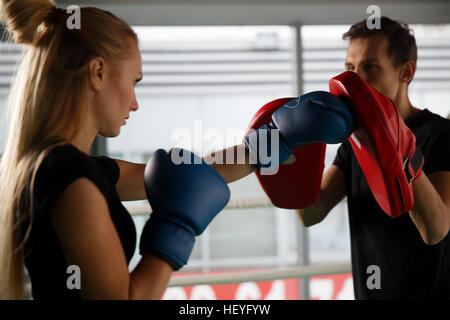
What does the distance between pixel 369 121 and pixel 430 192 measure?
247 millimetres

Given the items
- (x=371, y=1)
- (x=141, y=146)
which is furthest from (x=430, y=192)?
(x=141, y=146)

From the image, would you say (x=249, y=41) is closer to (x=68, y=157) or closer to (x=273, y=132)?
(x=273, y=132)

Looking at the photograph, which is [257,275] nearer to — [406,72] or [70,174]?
[406,72]

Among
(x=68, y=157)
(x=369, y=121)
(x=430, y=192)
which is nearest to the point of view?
(x=68, y=157)

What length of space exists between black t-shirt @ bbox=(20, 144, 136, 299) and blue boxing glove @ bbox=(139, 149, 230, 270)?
0.09 metres

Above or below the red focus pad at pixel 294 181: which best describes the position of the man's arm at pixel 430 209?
below

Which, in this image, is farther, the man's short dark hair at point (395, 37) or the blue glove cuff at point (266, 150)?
the man's short dark hair at point (395, 37)

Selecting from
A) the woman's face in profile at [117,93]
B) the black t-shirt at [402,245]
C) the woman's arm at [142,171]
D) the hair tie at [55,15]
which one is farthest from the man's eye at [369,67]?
the hair tie at [55,15]

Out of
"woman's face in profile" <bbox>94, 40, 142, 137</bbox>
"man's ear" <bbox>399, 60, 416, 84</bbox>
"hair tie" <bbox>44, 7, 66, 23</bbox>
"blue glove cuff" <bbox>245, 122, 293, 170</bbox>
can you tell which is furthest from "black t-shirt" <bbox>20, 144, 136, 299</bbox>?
"man's ear" <bbox>399, 60, 416, 84</bbox>

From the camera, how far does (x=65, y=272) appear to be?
25.3 inches

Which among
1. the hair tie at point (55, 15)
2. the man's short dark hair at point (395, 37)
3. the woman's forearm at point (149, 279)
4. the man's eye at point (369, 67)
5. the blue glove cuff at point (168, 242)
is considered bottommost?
the woman's forearm at point (149, 279)

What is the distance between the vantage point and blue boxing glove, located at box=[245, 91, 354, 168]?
0.87m

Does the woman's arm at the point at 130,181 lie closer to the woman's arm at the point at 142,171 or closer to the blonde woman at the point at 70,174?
the woman's arm at the point at 142,171

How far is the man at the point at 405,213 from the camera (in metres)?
0.99
